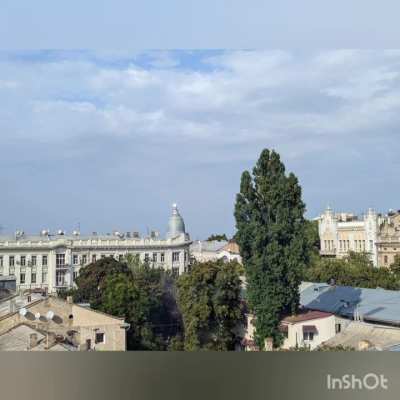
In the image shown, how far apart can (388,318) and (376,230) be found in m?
0.99

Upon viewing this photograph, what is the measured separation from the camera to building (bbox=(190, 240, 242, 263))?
3.21 meters

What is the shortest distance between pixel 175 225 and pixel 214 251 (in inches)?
13.2

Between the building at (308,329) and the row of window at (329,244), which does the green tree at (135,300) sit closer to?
the building at (308,329)

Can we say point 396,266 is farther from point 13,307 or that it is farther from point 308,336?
point 13,307

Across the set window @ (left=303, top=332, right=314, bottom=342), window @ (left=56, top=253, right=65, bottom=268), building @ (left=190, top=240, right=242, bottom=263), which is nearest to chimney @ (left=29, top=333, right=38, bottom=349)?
window @ (left=56, top=253, right=65, bottom=268)

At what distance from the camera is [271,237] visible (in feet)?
9.98

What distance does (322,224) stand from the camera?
11.3ft

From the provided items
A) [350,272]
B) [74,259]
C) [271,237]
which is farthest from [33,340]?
[350,272]

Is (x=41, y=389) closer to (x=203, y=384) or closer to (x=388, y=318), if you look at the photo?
(x=203, y=384)

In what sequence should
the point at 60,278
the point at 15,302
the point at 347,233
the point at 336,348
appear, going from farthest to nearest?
the point at 347,233
the point at 60,278
the point at 15,302
the point at 336,348

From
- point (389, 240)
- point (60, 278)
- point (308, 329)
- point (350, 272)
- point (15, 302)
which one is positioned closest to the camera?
point (308, 329)

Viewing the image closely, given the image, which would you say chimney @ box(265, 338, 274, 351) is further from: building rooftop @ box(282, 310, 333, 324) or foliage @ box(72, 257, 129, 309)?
foliage @ box(72, 257, 129, 309)

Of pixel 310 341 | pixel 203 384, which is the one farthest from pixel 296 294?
pixel 203 384

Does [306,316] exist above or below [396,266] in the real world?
below
